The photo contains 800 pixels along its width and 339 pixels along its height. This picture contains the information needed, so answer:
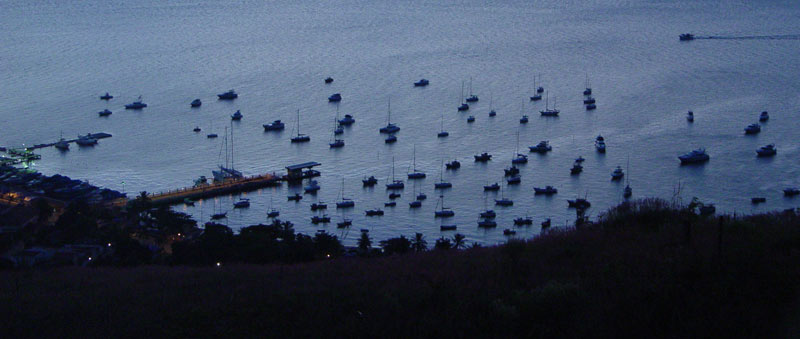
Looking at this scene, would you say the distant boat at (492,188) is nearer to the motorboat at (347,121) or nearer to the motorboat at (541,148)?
the motorboat at (541,148)

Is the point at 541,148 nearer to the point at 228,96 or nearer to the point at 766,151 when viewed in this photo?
the point at 766,151

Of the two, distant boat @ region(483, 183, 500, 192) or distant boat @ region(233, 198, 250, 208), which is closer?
distant boat @ region(483, 183, 500, 192)

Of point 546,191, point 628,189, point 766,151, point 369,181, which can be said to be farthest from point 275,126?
point 766,151

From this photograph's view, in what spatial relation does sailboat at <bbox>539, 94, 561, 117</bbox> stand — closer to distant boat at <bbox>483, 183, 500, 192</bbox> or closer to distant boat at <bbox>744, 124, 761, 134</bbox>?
distant boat at <bbox>744, 124, 761, 134</bbox>

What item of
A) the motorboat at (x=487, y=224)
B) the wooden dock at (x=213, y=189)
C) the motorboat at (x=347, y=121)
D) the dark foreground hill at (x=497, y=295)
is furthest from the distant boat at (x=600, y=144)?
the dark foreground hill at (x=497, y=295)

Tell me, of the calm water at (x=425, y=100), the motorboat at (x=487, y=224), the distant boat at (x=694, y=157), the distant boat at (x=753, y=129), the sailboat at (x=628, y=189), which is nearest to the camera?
the motorboat at (x=487, y=224)

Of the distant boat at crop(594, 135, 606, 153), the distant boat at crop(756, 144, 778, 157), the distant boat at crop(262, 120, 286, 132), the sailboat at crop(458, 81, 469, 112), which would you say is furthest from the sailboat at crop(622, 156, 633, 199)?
the distant boat at crop(262, 120, 286, 132)
